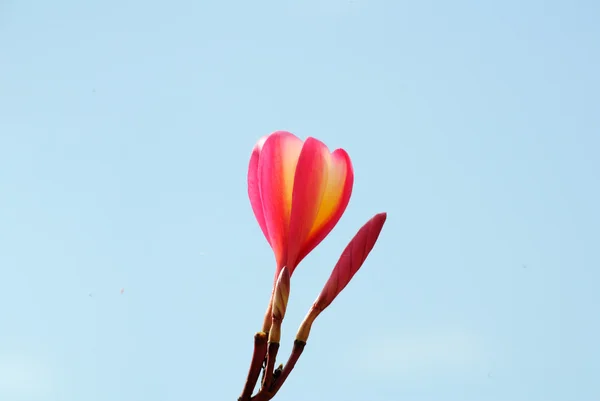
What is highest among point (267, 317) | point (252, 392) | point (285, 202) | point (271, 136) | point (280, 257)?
point (271, 136)

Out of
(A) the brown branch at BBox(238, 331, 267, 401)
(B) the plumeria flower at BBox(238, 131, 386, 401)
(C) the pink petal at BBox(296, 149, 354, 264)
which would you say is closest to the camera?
(A) the brown branch at BBox(238, 331, 267, 401)

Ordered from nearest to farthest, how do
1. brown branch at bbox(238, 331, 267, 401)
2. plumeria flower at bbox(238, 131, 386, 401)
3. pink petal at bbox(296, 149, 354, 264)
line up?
brown branch at bbox(238, 331, 267, 401)
plumeria flower at bbox(238, 131, 386, 401)
pink petal at bbox(296, 149, 354, 264)

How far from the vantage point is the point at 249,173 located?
9.88ft

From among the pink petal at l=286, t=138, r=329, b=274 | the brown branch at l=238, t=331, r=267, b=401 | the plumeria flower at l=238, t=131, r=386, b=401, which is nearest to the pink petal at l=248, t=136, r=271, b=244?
the plumeria flower at l=238, t=131, r=386, b=401

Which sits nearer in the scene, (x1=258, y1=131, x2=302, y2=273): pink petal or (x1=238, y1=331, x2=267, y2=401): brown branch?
(x1=238, y1=331, x2=267, y2=401): brown branch

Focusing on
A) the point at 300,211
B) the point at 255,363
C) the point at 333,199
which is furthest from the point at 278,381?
the point at 333,199

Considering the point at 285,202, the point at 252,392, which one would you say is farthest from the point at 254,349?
the point at 285,202

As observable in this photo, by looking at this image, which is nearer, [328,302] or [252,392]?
[252,392]

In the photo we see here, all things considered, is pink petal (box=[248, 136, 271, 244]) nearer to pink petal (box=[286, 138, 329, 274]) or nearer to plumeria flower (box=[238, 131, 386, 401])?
plumeria flower (box=[238, 131, 386, 401])

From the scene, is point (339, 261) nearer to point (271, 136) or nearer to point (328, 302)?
point (328, 302)

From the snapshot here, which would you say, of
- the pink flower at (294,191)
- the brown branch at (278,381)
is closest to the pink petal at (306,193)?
the pink flower at (294,191)

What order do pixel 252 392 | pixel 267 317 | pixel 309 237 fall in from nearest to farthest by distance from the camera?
pixel 252 392, pixel 267 317, pixel 309 237

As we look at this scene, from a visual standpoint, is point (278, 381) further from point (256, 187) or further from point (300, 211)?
point (256, 187)

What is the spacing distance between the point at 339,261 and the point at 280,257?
19 centimetres
